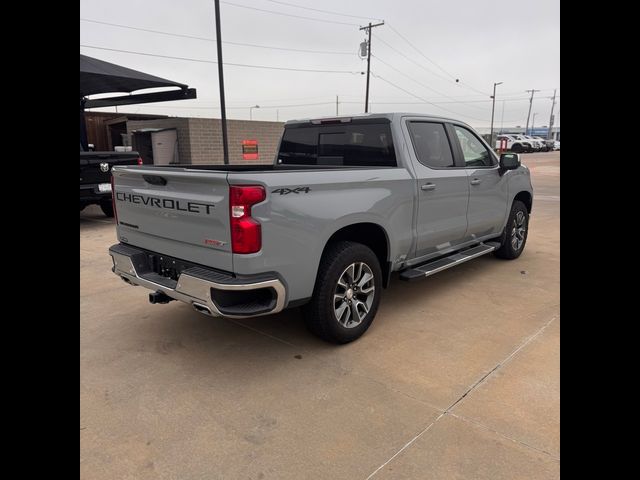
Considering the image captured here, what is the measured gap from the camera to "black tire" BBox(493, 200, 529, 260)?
6.12 metres

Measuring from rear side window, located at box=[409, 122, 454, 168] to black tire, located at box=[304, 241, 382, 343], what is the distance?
4.20ft

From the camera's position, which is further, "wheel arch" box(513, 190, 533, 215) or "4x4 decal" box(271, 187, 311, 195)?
"wheel arch" box(513, 190, 533, 215)

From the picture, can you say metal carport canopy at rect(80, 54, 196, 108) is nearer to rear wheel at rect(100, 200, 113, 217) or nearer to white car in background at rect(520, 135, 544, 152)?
rear wheel at rect(100, 200, 113, 217)

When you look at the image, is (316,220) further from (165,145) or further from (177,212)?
(165,145)

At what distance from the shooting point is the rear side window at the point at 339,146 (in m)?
4.39

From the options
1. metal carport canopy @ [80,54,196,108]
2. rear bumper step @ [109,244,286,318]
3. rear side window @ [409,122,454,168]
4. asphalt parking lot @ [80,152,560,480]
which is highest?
metal carport canopy @ [80,54,196,108]

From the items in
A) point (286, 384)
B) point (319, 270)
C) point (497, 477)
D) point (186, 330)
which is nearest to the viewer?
point (497, 477)

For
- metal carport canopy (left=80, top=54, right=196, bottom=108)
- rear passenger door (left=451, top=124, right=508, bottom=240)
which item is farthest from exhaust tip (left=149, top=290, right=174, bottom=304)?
metal carport canopy (left=80, top=54, right=196, bottom=108)

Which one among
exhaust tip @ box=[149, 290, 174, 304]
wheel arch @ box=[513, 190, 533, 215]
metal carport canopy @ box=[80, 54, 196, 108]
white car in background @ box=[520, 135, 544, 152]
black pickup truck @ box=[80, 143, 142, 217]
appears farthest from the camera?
white car in background @ box=[520, 135, 544, 152]

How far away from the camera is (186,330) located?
4113mm

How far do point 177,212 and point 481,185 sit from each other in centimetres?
340

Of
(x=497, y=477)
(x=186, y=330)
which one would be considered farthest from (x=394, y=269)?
(x=497, y=477)
